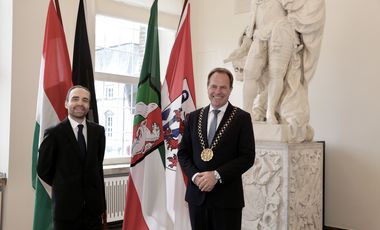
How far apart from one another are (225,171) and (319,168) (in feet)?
6.57

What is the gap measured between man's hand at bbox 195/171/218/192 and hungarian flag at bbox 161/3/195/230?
2.61 ft

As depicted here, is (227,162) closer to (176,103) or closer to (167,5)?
(176,103)

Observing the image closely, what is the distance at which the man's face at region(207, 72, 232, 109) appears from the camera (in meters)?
1.99

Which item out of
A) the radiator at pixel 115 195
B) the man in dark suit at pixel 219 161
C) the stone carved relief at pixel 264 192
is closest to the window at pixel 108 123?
the radiator at pixel 115 195

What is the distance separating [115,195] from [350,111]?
100 inches

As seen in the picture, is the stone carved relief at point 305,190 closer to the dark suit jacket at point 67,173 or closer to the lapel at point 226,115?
the lapel at point 226,115

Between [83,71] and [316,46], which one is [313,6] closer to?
[316,46]

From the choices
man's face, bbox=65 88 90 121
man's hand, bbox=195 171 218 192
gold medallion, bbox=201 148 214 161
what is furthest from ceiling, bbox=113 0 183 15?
man's hand, bbox=195 171 218 192

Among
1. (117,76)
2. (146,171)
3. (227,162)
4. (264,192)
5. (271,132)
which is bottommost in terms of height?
(264,192)

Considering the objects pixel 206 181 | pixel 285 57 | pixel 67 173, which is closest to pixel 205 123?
pixel 206 181

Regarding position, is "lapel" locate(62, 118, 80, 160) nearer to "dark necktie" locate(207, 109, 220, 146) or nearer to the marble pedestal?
"dark necktie" locate(207, 109, 220, 146)

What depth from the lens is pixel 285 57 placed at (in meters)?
3.45

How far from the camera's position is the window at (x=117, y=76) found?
481cm

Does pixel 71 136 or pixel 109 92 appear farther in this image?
pixel 109 92
